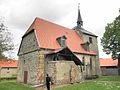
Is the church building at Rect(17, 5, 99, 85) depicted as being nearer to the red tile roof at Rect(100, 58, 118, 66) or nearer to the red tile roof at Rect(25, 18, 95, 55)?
the red tile roof at Rect(25, 18, 95, 55)

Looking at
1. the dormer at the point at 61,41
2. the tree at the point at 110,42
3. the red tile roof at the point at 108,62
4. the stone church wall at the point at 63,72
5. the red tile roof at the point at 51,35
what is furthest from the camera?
the red tile roof at the point at 108,62

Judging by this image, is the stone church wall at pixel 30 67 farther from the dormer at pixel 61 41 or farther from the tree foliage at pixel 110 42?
the tree foliage at pixel 110 42

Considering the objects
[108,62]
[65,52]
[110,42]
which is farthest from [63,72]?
[108,62]

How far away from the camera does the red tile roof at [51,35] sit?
28992mm

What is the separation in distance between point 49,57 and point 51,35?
4700mm

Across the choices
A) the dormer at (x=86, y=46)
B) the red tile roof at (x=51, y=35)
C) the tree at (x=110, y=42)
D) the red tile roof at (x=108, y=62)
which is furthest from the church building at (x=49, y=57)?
the red tile roof at (x=108, y=62)

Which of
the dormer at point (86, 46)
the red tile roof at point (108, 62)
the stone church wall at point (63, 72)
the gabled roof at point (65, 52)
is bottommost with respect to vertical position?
the stone church wall at point (63, 72)

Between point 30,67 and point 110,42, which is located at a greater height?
point 110,42

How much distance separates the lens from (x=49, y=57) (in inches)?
1108

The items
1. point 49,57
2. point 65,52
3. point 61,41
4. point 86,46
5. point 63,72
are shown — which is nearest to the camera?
point 63,72

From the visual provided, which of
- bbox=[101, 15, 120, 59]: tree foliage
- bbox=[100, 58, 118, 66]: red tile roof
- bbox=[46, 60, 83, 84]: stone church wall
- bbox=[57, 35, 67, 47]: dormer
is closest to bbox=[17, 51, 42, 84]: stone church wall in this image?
bbox=[46, 60, 83, 84]: stone church wall

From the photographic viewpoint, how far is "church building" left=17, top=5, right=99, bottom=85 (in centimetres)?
2681

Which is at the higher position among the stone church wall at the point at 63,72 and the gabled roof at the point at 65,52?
the gabled roof at the point at 65,52

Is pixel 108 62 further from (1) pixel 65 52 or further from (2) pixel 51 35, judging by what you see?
(1) pixel 65 52
